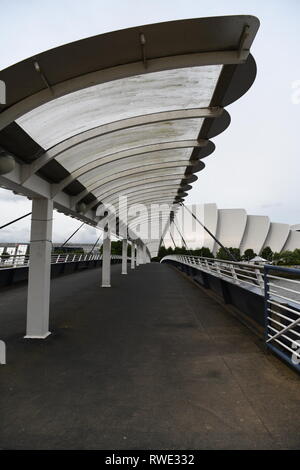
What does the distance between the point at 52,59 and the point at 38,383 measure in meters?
→ 3.71

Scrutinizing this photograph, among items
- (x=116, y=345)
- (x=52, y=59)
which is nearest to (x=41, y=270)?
(x=116, y=345)

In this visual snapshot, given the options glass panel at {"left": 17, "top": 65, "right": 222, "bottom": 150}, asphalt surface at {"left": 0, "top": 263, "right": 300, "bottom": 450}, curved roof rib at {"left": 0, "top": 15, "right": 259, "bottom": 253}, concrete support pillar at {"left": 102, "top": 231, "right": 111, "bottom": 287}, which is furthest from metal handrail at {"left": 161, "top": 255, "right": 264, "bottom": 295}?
concrete support pillar at {"left": 102, "top": 231, "right": 111, "bottom": 287}

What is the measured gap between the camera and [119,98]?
4945 millimetres

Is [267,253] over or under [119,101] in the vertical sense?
under

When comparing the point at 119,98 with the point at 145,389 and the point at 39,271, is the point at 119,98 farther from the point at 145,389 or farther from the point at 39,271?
the point at 145,389

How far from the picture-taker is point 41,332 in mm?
5965

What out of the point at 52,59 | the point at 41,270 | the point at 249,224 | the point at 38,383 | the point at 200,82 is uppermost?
the point at 249,224

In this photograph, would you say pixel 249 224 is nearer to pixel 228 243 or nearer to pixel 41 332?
pixel 228 243

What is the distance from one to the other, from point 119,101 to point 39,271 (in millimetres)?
3438

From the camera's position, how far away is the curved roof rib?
11.6 feet

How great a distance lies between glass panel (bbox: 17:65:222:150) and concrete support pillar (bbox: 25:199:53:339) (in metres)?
1.43

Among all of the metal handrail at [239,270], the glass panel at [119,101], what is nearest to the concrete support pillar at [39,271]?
the glass panel at [119,101]

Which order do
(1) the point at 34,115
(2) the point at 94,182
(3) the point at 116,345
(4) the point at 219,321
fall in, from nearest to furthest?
(1) the point at 34,115, (3) the point at 116,345, (4) the point at 219,321, (2) the point at 94,182

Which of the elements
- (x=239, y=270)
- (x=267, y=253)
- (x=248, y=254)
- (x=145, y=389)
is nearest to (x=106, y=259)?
(x=239, y=270)
